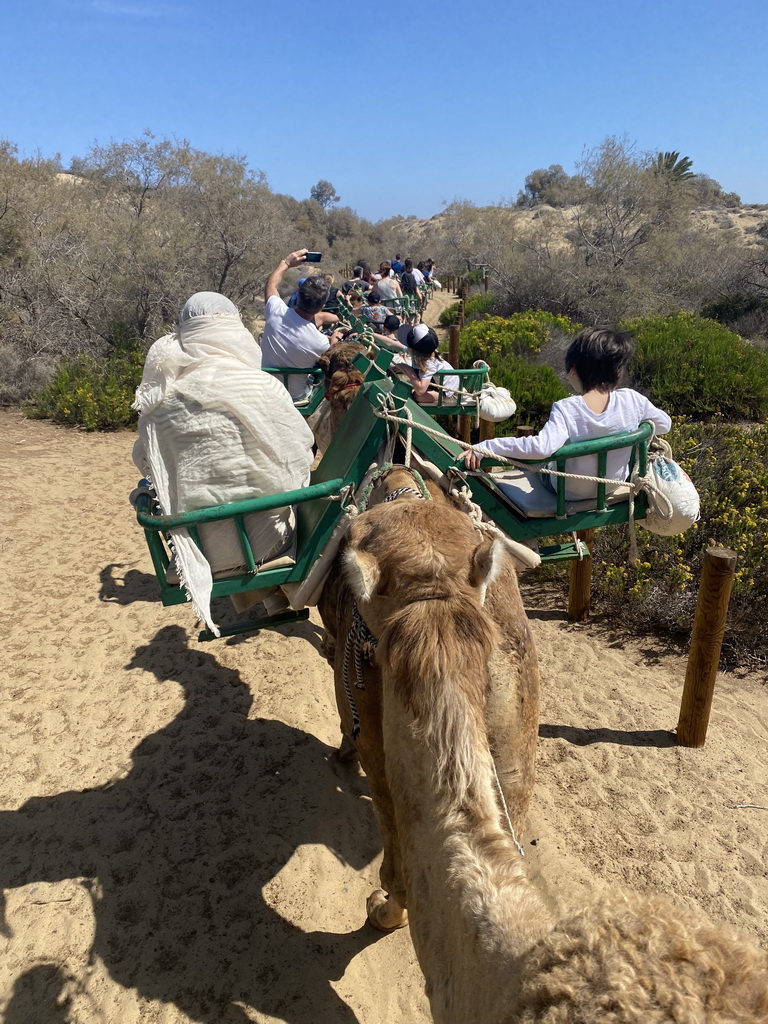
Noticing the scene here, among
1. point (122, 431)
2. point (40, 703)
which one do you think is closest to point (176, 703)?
point (40, 703)

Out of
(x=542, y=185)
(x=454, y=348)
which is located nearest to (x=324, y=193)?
(x=542, y=185)

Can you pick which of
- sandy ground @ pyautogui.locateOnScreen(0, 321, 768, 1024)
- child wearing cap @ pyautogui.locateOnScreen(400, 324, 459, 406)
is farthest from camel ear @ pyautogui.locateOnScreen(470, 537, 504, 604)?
child wearing cap @ pyautogui.locateOnScreen(400, 324, 459, 406)

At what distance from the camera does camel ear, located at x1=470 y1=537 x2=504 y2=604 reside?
5.19 feet

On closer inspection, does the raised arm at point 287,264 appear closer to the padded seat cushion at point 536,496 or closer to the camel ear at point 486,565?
the padded seat cushion at point 536,496

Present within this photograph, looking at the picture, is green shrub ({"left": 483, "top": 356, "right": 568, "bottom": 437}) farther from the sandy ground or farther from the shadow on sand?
the shadow on sand

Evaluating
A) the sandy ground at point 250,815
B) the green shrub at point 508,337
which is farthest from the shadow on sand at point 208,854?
the green shrub at point 508,337

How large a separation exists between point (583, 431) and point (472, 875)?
237 cm

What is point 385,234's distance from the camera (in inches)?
1896

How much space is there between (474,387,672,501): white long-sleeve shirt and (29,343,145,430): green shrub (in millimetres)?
8292

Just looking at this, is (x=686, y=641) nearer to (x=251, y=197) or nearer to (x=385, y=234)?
(x=251, y=197)

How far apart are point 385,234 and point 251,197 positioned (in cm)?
3370

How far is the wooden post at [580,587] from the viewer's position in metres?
5.06

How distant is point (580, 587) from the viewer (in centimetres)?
516

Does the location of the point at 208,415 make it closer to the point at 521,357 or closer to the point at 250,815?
the point at 250,815
